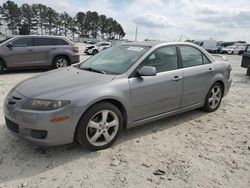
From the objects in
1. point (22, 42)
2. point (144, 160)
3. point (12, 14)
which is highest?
point (12, 14)

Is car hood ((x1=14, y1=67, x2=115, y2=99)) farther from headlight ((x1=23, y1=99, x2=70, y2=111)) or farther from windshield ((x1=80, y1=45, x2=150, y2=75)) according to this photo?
windshield ((x1=80, y1=45, x2=150, y2=75))

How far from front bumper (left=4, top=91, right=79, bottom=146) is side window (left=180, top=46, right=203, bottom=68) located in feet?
7.72

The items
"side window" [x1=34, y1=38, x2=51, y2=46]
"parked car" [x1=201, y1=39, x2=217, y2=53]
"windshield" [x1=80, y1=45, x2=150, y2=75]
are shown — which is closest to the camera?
"windshield" [x1=80, y1=45, x2=150, y2=75]

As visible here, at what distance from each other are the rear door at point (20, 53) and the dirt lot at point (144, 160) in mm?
5720

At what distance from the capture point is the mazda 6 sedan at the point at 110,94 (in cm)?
302

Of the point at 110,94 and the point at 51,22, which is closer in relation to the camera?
the point at 110,94

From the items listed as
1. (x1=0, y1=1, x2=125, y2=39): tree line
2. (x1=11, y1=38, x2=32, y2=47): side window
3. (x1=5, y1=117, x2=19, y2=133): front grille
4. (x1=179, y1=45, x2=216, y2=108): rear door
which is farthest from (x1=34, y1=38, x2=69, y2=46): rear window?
(x1=0, y1=1, x2=125, y2=39): tree line

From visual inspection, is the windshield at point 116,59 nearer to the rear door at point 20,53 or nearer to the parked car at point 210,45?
the rear door at point 20,53

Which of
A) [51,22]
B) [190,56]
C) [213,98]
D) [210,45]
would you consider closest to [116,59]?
[190,56]

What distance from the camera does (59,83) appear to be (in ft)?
11.1

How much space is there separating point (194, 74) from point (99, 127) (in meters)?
2.16

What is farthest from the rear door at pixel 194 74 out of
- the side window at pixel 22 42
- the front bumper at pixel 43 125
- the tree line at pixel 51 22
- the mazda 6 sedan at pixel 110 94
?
the tree line at pixel 51 22

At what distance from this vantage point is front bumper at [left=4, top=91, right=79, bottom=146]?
9.70 feet

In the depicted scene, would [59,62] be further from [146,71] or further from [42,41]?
[146,71]
